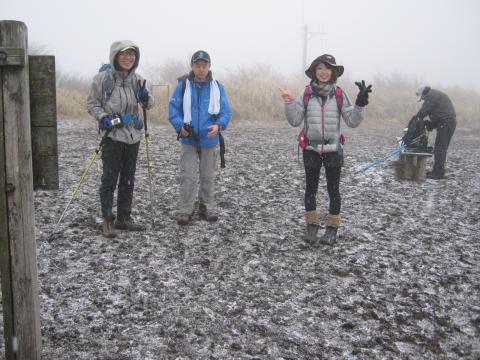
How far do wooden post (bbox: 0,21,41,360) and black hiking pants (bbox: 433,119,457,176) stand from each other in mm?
9010

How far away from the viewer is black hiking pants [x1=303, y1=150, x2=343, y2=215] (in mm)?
5688

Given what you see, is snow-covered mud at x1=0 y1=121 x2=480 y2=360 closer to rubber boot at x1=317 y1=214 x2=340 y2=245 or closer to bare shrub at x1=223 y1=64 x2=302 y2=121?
rubber boot at x1=317 y1=214 x2=340 y2=245

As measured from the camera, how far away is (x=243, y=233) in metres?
6.17

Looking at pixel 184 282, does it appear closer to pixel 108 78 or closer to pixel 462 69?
pixel 108 78

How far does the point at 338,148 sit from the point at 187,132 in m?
1.96

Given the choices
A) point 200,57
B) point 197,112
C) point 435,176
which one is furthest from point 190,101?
point 435,176

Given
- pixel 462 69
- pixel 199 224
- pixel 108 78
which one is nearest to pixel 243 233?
pixel 199 224

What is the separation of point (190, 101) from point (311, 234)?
236 centimetres

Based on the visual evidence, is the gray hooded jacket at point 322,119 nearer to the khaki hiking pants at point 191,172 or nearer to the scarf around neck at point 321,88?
the scarf around neck at point 321,88

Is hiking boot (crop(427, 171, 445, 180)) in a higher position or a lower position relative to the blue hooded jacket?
lower

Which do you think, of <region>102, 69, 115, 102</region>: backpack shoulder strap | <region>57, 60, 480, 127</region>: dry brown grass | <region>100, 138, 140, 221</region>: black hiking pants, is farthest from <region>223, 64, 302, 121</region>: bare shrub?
<region>102, 69, 115, 102</region>: backpack shoulder strap

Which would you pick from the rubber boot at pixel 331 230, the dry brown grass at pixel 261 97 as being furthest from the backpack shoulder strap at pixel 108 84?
the dry brown grass at pixel 261 97

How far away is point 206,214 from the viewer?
6.59 metres

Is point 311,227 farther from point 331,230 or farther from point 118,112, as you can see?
point 118,112
